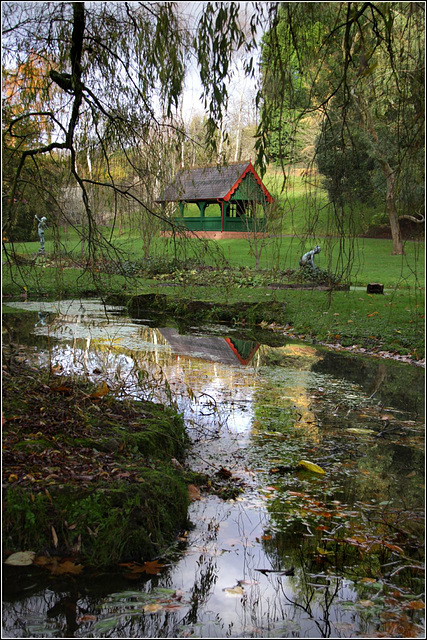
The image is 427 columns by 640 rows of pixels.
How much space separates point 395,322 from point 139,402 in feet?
22.4

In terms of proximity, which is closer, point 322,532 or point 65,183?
point 322,532

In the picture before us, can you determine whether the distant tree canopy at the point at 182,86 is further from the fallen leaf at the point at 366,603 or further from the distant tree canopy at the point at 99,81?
the fallen leaf at the point at 366,603

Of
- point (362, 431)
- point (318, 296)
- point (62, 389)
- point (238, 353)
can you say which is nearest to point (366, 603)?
point (362, 431)

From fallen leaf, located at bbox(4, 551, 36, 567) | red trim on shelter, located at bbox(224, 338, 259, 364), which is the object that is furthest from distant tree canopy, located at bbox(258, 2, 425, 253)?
red trim on shelter, located at bbox(224, 338, 259, 364)

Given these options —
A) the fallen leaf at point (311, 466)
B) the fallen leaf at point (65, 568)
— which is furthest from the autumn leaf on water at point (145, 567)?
the fallen leaf at point (311, 466)

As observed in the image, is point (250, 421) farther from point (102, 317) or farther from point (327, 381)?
point (102, 317)

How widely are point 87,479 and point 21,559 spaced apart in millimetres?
653

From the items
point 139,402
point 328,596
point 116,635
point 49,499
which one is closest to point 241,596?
point 328,596

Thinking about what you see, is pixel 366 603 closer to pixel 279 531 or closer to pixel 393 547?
pixel 393 547

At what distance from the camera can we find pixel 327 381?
317 inches

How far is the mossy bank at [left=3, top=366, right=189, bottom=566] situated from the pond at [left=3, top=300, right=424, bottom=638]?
0.58ft

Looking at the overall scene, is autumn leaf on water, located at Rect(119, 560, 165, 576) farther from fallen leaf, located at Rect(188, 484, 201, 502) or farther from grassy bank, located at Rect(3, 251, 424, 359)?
grassy bank, located at Rect(3, 251, 424, 359)

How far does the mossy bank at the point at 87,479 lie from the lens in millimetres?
3408

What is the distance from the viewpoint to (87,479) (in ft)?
12.5
